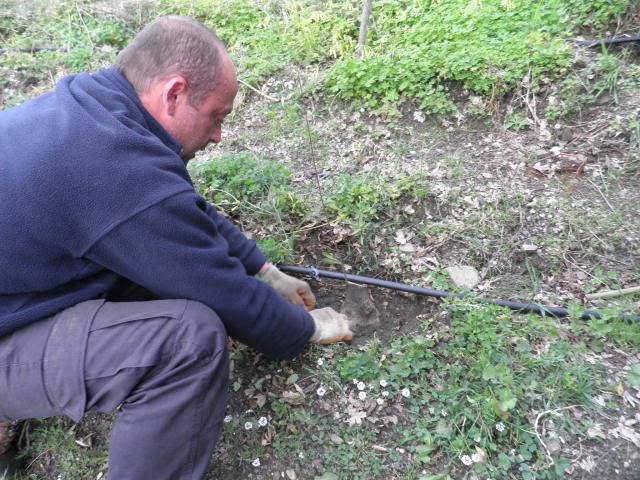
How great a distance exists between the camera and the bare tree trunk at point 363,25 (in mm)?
3508

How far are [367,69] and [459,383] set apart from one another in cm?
239

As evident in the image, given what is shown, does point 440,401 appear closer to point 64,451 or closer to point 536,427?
point 536,427

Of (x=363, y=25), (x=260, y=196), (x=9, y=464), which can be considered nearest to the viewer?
(x=9, y=464)

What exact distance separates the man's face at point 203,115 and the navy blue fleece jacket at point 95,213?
0.34 ft

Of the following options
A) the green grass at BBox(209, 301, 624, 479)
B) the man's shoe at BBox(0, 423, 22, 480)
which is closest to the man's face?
A: the green grass at BBox(209, 301, 624, 479)

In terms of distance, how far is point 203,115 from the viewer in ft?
6.38

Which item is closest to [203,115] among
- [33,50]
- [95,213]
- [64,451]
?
[95,213]

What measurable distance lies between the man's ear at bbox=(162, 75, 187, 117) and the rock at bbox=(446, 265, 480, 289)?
1668 millimetres

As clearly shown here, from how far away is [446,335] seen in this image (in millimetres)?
2355

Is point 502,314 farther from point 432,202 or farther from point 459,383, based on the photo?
point 432,202

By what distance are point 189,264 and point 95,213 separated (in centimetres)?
35

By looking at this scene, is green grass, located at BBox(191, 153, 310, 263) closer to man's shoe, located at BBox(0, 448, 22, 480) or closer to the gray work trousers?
the gray work trousers

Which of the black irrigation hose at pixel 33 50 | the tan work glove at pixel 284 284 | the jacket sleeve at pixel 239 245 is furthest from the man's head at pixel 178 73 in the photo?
the black irrigation hose at pixel 33 50

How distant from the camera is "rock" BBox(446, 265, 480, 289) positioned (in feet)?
8.66
